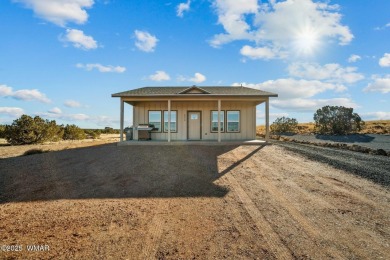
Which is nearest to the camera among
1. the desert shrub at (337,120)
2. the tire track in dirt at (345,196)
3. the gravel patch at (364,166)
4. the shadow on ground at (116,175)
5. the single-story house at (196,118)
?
the tire track in dirt at (345,196)

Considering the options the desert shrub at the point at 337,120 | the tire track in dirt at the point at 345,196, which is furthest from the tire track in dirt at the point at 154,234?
the desert shrub at the point at 337,120

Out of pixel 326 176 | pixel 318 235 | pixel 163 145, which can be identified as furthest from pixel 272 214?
pixel 163 145

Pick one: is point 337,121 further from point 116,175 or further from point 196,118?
point 116,175

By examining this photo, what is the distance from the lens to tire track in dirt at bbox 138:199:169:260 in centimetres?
422

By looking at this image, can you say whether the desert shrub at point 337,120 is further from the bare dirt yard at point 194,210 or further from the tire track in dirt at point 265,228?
the tire track in dirt at point 265,228

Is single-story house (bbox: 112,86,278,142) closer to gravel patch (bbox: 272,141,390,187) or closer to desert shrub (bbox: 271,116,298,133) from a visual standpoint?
gravel patch (bbox: 272,141,390,187)

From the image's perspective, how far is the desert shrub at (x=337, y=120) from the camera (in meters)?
28.4

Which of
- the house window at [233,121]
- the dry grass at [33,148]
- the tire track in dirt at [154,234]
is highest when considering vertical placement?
the house window at [233,121]

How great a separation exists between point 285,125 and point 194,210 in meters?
30.6

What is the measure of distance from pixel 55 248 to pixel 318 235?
504cm

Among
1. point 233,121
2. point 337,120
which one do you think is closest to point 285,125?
point 337,120

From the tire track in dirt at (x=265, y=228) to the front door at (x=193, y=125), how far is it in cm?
987

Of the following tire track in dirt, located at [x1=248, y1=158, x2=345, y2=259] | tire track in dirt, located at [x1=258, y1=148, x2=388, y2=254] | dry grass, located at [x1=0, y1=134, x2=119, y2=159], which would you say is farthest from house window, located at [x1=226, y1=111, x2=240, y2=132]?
dry grass, located at [x1=0, y1=134, x2=119, y2=159]

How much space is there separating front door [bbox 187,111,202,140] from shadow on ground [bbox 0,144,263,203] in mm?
4028
